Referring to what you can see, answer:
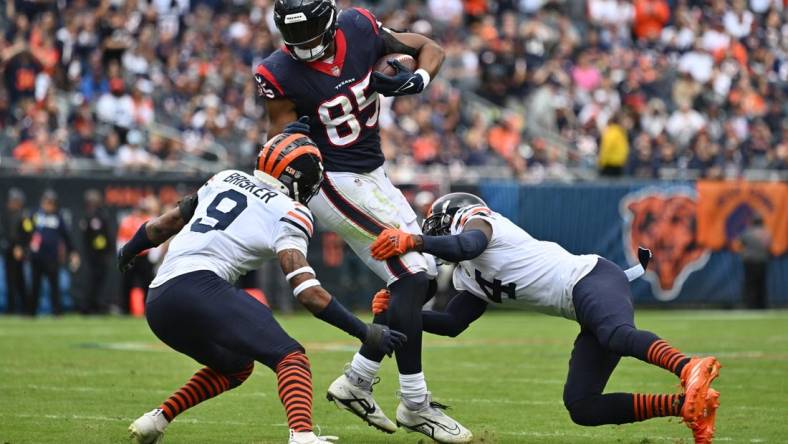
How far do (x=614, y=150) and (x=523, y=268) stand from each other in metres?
13.3

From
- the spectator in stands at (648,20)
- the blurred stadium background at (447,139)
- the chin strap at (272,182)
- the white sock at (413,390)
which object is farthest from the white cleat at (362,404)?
the spectator in stands at (648,20)

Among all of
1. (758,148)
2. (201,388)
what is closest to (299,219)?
(201,388)

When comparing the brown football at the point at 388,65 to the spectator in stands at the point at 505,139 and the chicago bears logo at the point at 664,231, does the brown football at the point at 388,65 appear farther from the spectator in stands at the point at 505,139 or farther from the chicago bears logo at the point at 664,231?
the spectator in stands at the point at 505,139

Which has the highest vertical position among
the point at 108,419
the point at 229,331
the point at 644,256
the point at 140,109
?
the point at 644,256

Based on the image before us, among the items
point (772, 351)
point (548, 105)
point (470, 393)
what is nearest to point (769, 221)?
point (548, 105)

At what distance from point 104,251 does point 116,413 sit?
10694mm

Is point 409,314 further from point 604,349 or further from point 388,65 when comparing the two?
point 388,65

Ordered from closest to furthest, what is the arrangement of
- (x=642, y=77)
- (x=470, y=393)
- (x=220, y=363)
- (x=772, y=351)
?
(x=220, y=363), (x=470, y=393), (x=772, y=351), (x=642, y=77)

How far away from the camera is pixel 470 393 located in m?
8.84

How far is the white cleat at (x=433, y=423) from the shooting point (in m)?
6.54

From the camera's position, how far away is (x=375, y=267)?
6953 millimetres

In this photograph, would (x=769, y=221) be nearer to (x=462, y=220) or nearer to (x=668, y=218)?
(x=668, y=218)

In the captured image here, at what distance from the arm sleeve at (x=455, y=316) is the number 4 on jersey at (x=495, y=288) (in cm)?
16

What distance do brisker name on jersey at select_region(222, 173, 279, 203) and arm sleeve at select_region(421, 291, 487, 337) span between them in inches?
47.0
